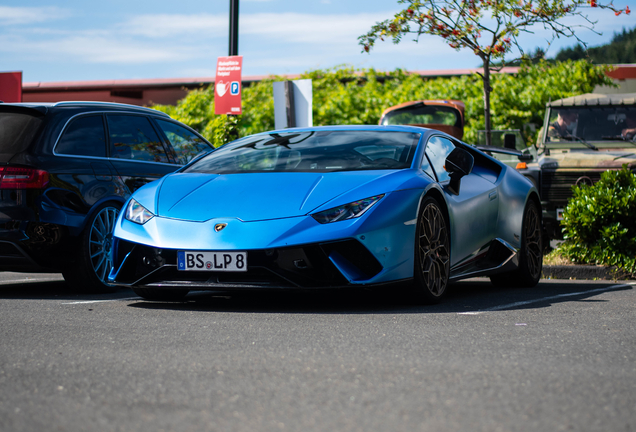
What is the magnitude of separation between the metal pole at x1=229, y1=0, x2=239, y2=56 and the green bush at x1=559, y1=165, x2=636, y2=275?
5.55 meters

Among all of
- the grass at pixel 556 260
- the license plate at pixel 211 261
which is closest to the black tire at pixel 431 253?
the license plate at pixel 211 261

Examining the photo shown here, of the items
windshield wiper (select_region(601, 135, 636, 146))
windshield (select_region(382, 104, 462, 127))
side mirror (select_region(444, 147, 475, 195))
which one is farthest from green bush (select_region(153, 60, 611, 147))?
side mirror (select_region(444, 147, 475, 195))

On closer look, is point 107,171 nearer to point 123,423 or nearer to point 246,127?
point 123,423

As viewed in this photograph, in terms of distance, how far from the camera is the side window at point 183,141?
773cm

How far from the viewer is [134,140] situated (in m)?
7.25

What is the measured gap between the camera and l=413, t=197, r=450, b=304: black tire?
5.21 m

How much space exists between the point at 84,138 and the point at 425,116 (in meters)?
9.97

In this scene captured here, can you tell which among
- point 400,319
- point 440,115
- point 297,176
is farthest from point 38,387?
point 440,115

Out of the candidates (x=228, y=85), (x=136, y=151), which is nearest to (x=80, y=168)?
(x=136, y=151)

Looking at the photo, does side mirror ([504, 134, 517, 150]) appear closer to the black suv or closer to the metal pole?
the metal pole

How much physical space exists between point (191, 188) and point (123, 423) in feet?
9.60

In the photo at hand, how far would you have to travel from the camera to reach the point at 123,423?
259cm

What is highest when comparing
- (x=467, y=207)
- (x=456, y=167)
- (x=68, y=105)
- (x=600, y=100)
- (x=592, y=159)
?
(x=600, y=100)

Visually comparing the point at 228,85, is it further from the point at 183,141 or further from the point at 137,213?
the point at 137,213
